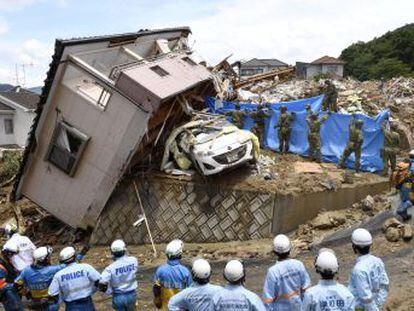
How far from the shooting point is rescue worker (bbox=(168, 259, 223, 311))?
4707 mm

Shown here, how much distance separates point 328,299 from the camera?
4.29 metres

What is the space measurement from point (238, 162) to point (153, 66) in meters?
3.57

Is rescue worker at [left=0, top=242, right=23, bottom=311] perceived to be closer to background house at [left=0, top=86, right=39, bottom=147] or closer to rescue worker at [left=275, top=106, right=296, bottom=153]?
rescue worker at [left=275, top=106, right=296, bottom=153]

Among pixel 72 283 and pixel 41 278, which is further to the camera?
pixel 41 278

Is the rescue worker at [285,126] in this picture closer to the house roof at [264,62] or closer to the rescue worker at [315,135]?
the rescue worker at [315,135]

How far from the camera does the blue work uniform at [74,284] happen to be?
20.4 ft

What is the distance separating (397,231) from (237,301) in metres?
6.55

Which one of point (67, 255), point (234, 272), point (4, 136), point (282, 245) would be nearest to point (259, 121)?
point (67, 255)

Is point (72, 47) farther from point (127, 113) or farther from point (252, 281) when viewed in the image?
point (252, 281)

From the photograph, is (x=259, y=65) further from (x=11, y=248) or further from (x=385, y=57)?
(x=11, y=248)

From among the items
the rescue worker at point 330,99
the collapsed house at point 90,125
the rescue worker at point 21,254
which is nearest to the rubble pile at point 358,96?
the rescue worker at point 330,99

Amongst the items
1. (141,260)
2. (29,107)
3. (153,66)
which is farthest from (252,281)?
(29,107)

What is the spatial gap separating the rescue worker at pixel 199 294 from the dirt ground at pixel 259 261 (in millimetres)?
3961

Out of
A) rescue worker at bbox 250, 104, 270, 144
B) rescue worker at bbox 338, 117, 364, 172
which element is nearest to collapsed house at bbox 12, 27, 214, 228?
rescue worker at bbox 250, 104, 270, 144
